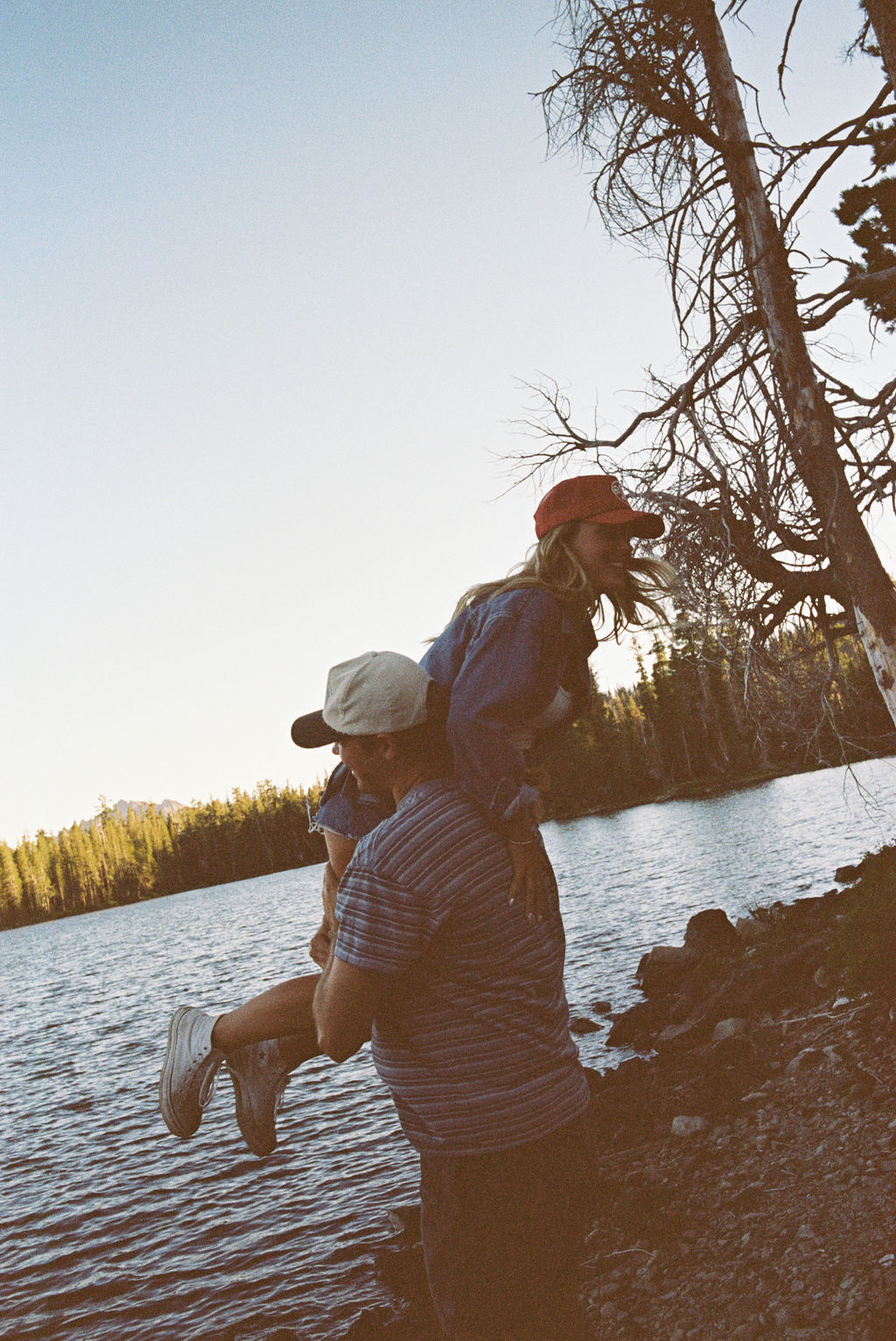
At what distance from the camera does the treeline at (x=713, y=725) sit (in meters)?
8.11

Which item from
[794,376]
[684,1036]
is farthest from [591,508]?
[684,1036]

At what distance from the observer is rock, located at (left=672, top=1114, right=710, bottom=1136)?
23.9 ft

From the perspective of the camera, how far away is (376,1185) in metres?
9.05

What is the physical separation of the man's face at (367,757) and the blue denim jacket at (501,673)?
6.9 inches

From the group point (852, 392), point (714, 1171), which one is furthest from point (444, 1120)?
point (852, 392)

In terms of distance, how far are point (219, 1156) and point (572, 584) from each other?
431 inches

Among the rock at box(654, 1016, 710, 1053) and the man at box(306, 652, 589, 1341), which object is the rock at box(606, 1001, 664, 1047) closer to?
the rock at box(654, 1016, 710, 1053)

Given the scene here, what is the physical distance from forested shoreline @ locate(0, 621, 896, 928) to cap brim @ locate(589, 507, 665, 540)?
0.62 meters

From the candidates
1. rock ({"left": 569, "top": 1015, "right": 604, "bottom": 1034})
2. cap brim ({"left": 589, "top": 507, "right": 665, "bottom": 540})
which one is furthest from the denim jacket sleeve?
rock ({"left": 569, "top": 1015, "right": 604, "bottom": 1034})

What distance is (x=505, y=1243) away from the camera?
1952mm

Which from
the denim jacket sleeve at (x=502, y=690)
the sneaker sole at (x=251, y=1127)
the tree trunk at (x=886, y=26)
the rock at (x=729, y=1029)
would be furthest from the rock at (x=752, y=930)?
the denim jacket sleeve at (x=502, y=690)

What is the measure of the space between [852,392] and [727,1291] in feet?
21.4

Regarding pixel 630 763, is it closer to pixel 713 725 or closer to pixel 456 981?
pixel 713 725

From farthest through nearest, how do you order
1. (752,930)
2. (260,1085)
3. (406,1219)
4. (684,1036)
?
(752,930) < (684,1036) < (406,1219) < (260,1085)
